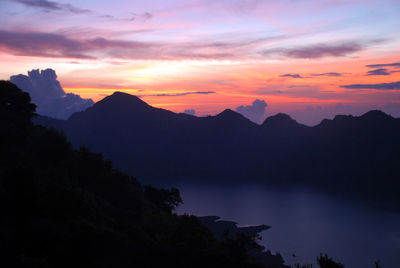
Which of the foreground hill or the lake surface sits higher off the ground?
the foreground hill

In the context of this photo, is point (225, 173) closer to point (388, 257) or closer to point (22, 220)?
point (388, 257)

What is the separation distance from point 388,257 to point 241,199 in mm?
59916

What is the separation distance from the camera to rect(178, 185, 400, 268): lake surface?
7044cm

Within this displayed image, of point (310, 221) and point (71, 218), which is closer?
point (71, 218)

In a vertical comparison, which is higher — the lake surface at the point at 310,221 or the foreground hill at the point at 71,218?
the foreground hill at the point at 71,218

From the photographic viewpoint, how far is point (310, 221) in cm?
9481

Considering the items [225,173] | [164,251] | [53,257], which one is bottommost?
[225,173]

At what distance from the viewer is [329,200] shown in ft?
401

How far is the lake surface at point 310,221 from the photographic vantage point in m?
70.4

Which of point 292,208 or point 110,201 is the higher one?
point 110,201

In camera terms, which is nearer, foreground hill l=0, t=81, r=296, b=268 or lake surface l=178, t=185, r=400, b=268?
foreground hill l=0, t=81, r=296, b=268

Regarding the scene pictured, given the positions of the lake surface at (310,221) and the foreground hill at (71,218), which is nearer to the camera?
the foreground hill at (71,218)

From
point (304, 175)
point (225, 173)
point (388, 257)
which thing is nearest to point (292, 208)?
point (388, 257)

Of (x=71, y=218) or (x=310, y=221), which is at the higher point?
(x=71, y=218)
